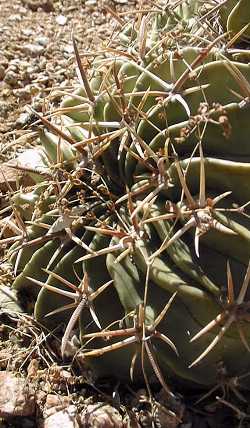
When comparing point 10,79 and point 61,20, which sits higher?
point 61,20

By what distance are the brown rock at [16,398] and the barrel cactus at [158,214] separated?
0.22m

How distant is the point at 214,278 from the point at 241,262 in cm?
9

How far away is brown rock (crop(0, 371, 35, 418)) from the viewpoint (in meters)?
2.47

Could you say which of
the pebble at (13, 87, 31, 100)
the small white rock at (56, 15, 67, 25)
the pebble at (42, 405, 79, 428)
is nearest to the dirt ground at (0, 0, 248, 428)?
the pebble at (42, 405, 79, 428)

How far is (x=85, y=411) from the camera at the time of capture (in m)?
2.47

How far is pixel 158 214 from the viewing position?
2254 millimetres

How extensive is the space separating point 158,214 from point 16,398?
29.3 inches

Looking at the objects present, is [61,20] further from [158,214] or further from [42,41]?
[158,214]

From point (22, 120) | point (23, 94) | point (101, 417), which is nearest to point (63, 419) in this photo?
point (101, 417)

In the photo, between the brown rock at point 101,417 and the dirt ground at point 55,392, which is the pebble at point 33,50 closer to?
the dirt ground at point 55,392

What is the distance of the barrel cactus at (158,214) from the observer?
7.20 feet

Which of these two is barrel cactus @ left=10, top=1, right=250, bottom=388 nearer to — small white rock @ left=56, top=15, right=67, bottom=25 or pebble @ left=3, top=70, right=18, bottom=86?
pebble @ left=3, top=70, right=18, bottom=86

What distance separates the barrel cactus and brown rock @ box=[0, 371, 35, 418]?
0.22 meters

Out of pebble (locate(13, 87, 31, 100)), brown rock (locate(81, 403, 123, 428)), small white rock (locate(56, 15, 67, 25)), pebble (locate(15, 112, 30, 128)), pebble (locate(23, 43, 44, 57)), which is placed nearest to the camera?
brown rock (locate(81, 403, 123, 428))
